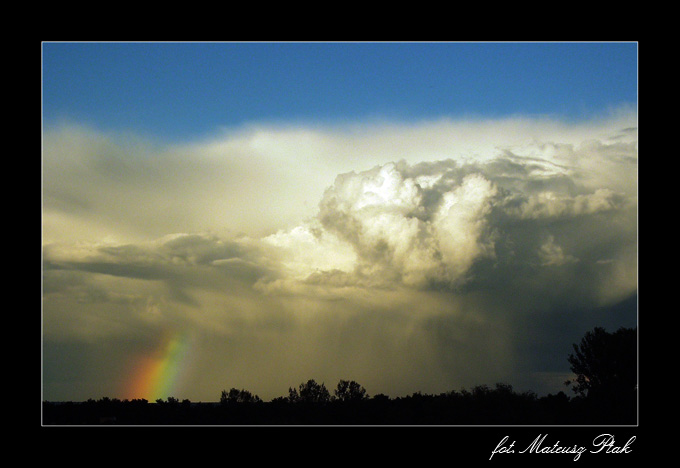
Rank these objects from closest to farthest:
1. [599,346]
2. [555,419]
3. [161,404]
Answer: [555,419]
[161,404]
[599,346]

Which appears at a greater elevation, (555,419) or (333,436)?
(333,436)

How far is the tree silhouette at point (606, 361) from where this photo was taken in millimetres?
52688

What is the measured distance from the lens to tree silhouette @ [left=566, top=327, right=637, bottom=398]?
173 feet

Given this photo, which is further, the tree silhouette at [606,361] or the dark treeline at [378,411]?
the tree silhouette at [606,361]

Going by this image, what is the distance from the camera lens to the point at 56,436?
17.5 meters

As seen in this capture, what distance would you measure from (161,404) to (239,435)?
76.6ft

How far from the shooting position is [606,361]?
55.4 meters

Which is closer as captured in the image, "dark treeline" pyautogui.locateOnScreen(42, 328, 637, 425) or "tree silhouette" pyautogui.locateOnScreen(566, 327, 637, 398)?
"dark treeline" pyautogui.locateOnScreen(42, 328, 637, 425)

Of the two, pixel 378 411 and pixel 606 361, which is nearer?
pixel 378 411
